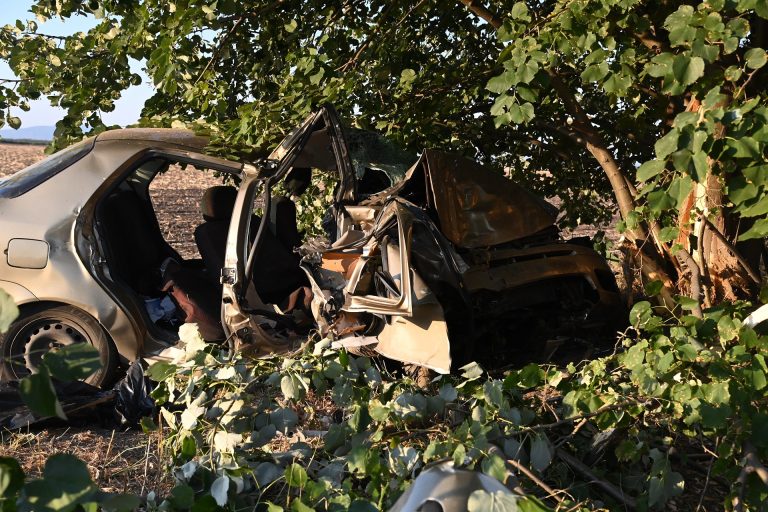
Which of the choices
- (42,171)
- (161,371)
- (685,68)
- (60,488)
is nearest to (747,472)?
(685,68)

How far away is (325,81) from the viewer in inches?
242

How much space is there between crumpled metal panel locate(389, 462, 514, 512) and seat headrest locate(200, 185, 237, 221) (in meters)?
3.94

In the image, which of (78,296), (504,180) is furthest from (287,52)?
(78,296)

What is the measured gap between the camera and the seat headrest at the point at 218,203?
6305 mm

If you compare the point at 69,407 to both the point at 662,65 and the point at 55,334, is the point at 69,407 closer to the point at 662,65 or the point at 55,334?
the point at 55,334

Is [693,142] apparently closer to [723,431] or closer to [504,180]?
[723,431]

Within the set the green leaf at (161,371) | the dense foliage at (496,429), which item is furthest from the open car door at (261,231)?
the green leaf at (161,371)

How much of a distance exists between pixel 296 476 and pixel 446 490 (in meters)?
0.86

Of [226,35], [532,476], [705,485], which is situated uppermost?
[226,35]

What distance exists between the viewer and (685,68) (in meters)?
3.66

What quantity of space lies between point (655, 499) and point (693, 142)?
1.40 metres

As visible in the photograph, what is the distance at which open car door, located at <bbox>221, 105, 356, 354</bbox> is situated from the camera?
563 centimetres

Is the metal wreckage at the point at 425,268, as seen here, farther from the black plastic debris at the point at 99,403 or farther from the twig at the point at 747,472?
the twig at the point at 747,472

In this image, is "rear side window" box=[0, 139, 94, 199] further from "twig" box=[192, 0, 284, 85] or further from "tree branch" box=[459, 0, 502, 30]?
"tree branch" box=[459, 0, 502, 30]
